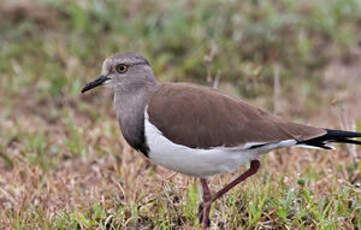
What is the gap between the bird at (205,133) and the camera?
393 centimetres

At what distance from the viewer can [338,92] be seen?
24.4 feet

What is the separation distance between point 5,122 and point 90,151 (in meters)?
1.22

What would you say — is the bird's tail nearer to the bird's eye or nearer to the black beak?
the bird's eye

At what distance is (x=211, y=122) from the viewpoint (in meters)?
4.03

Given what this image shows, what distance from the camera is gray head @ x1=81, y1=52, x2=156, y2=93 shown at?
14.4ft

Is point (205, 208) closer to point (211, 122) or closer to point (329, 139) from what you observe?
point (211, 122)

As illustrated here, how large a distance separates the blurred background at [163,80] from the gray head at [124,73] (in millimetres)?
669

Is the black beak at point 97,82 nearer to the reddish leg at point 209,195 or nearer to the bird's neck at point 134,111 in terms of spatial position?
the bird's neck at point 134,111

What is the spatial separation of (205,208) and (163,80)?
3.07m

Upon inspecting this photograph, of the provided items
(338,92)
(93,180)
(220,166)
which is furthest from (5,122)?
(338,92)

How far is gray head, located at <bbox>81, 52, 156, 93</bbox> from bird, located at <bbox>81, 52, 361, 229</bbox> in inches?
8.1

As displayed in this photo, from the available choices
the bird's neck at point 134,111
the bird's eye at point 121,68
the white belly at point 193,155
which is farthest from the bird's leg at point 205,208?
the bird's eye at point 121,68

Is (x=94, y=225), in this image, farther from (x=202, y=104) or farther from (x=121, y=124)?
(x=202, y=104)

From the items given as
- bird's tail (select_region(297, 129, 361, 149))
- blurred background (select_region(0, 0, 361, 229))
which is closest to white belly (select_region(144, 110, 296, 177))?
bird's tail (select_region(297, 129, 361, 149))
